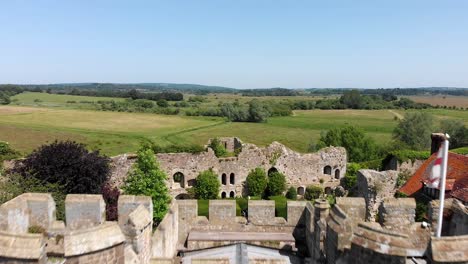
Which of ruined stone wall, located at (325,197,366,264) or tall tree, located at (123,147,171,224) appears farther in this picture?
tall tree, located at (123,147,171,224)

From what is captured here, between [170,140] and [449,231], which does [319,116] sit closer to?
[170,140]

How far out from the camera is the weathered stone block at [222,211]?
8891 millimetres

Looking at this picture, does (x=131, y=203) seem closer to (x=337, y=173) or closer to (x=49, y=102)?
(x=337, y=173)

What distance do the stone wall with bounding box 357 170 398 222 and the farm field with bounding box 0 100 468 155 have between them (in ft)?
114

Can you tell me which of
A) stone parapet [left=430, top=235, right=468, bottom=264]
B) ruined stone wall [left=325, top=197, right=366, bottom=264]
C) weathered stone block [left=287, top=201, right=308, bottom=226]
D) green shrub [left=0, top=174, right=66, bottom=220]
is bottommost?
green shrub [left=0, top=174, right=66, bottom=220]

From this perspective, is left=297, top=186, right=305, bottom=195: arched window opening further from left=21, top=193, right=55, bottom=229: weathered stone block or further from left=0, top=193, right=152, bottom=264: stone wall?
left=21, top=193, right=55, bottom=229: weathered stone block

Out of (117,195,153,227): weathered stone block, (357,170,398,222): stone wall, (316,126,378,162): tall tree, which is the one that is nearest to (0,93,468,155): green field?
(316,126,378,162): tall tree

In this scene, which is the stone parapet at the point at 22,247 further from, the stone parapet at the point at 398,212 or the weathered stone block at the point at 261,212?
the weathered stone block at the point at 261,212

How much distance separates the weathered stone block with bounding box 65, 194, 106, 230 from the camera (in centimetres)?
760

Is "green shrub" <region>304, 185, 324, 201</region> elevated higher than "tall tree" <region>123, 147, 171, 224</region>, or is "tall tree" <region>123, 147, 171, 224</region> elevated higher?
"tall tree" <region>123, 147, 171, 224</region>

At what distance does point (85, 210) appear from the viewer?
7.73 m

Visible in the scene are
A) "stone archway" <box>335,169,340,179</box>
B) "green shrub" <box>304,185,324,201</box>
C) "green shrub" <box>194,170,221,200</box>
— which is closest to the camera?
"green shrub" <box>194,170,221,200</box>

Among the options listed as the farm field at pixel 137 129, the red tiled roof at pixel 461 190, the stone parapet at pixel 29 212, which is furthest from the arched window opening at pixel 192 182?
the farm field at pixel 137 129

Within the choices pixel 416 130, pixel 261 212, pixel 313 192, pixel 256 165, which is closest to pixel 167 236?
pixel 261 212
